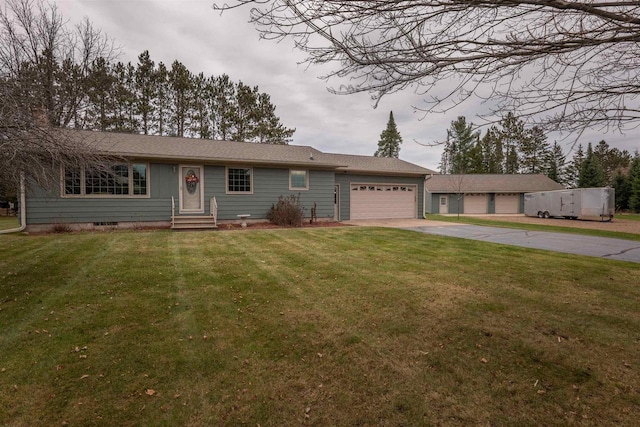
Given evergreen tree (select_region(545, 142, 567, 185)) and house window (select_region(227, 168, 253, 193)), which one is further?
evergreen tree (select_region(545, 142, 567, 185))

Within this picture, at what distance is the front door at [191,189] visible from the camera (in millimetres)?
12523

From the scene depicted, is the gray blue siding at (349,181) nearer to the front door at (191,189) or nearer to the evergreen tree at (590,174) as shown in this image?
the front door at (191,189)

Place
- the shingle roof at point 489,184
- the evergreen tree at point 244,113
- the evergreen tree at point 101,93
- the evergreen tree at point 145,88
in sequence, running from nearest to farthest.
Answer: the evergreen tree at point 101,93
the evergreen tree at point 145,88
the evergreen tree at point 244,113
the shingle roof at point 489,184

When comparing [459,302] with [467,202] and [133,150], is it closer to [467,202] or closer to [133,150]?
[133,150]

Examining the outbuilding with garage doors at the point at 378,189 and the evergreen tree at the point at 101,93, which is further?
the evergreen tree at the point at 101,93

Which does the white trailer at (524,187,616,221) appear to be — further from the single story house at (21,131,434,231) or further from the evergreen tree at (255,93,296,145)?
the evergreen tree at (255,93,296,145)

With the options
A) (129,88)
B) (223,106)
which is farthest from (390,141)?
(129,88)

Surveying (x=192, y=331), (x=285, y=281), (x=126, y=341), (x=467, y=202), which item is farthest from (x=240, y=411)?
(x=467, y=202)

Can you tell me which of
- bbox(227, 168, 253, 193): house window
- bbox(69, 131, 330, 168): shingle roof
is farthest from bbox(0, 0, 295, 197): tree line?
bbox(227, 168, 253, 193): house window

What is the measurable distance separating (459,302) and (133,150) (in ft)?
40.2

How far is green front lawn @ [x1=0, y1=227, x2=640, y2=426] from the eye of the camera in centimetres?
217

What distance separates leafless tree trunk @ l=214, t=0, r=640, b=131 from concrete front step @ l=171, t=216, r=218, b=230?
965 cm

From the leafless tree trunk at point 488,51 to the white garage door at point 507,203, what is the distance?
97.7 feet

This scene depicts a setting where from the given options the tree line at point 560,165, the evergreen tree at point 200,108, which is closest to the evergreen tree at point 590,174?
the tree line at point 560,165
